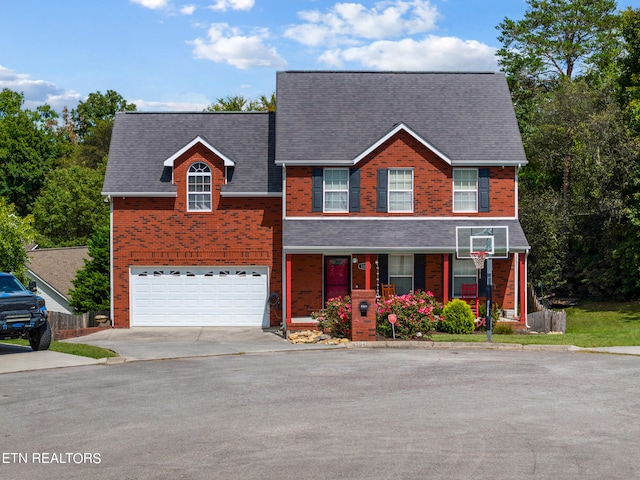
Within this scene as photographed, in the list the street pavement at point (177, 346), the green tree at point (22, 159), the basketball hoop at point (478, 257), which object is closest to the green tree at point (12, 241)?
the street pavement at point (177, 346)

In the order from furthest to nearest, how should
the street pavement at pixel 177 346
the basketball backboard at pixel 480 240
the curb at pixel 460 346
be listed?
the basketball backboard at pixel 480 240
the curb at pixel 460 346
the street pavement at pixel 177 346

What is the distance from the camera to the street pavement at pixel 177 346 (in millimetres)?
20641

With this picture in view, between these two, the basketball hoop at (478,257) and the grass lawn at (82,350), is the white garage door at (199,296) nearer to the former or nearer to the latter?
the grass lawn at (82,350)

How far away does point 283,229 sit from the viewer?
30625 mm

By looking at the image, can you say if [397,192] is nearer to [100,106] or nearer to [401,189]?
[401,189]

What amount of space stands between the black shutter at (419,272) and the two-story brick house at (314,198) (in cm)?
4

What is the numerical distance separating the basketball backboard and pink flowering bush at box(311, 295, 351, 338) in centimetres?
560

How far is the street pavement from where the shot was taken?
2064cm

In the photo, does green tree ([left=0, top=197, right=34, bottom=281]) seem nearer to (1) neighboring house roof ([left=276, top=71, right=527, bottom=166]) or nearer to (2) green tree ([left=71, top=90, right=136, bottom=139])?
(1) neighboring house roof ([left=276, top=71, right=527, bottom=166])

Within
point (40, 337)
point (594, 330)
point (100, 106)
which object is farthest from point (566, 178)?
point (100, 106)

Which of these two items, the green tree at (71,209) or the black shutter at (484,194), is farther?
the green tree at (71,209)

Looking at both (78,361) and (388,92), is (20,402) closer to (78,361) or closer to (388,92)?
(78,361)

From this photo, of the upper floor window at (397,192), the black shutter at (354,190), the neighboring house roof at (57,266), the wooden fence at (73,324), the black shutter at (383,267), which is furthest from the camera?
the neighboring house roof at (57,266)

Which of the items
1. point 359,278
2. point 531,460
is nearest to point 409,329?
point 359,278
